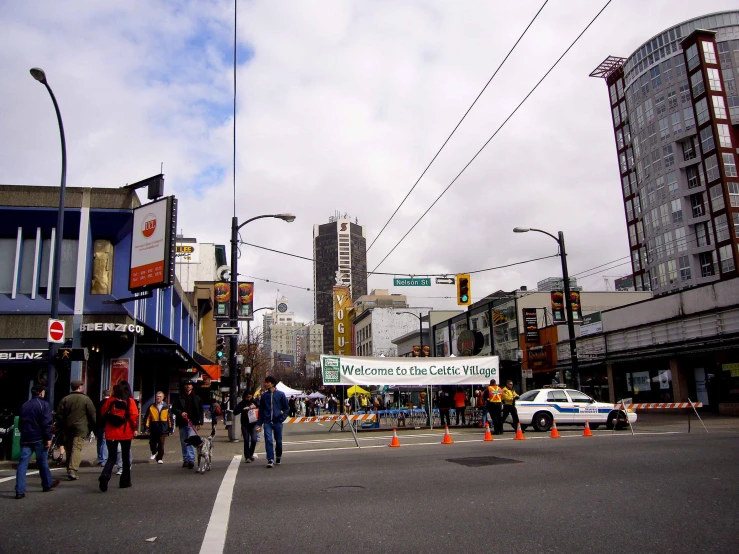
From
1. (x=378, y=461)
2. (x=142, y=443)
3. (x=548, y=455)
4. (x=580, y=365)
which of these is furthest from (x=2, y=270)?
(x=580, y=365)

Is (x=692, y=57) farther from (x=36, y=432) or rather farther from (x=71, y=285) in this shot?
(x=36, y=432)

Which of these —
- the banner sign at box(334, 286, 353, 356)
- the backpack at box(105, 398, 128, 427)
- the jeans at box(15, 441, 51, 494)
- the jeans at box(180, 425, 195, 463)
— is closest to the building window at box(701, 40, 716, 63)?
the banner sign at box(334, 286, 353, 356)

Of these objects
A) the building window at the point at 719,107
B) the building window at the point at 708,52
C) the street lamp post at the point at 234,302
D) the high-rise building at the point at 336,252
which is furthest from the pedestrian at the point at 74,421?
the high-rise building at the point at 336,252

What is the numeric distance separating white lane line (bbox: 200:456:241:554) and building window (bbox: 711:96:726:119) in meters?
63.5

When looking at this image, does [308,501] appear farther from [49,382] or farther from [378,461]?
[49,382]

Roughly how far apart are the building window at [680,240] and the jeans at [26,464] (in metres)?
66.4

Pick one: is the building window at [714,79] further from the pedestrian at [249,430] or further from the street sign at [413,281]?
the pedestrian at [249,430]

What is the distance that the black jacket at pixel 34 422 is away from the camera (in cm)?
912

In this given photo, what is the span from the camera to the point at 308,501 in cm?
803

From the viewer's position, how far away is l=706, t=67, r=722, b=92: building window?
59.8 m

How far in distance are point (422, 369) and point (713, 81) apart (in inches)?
2084

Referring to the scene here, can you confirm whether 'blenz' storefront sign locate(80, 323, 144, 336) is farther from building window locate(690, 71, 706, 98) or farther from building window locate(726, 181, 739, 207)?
building window locate(690, 71, 706, 98)

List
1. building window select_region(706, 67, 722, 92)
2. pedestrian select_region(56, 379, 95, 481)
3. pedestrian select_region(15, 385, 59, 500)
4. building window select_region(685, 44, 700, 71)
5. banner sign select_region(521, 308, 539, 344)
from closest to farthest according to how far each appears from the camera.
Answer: pedestrian select_region(15, 385, 59, 500)
pedestrian select_region(56, 379, 95, 481)
banner sign select_region(521, 308, 539, 344)
building window select_region(706, 67, 722, 92)
building window select_region(685, 44, 700, 71)

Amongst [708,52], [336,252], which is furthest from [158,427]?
[336,252]
